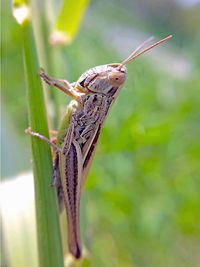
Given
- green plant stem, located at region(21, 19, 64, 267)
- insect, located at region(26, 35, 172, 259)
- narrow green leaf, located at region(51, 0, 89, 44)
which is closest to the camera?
green plant stem, located at region(21, 19, 64, 267)

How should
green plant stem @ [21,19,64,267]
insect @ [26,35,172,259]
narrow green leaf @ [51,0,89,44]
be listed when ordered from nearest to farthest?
1. green plant stem @ [21,19,64,267]
2. insect @ [26,35,172,259]
3. narrow green leaf @ [51,0,89,44]

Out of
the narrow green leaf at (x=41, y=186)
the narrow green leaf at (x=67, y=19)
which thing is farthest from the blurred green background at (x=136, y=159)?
the narrow green leaf at (x=41, y=186)

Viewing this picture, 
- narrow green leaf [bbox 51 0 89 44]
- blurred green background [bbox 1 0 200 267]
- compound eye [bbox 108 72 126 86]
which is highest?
narrow green leaf [bbox 51 0 89 44]

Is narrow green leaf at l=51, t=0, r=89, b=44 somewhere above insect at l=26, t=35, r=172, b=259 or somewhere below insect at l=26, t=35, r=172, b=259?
above

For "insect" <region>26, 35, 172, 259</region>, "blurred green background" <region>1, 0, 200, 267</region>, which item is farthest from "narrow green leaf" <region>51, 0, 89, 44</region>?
"insect" <region>26, 35, 172, 259</region>

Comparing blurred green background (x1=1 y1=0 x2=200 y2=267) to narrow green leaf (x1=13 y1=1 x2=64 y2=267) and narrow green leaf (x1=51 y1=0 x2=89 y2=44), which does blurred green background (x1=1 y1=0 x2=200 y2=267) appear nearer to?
narrow green leaf (x1=51 y1=0 x2=89 y2=44)

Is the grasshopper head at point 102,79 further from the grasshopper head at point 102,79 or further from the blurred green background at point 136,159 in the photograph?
the blurred green background at point 136,159
